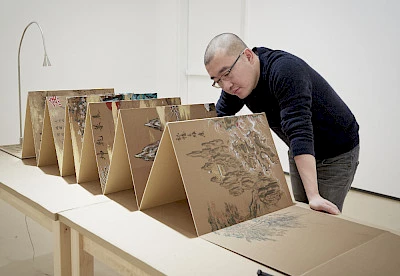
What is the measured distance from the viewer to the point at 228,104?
1.85m

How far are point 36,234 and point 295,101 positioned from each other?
79.9 inches

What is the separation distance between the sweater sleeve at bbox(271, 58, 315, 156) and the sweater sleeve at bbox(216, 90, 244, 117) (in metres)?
0.31

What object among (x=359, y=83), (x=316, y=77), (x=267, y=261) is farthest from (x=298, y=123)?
(x=359, y=83)

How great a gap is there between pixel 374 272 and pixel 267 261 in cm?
22

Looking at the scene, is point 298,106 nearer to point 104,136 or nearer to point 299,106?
point 299,106

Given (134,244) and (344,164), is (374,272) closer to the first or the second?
(134,244)

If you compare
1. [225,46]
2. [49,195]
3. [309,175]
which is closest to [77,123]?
[49,195]

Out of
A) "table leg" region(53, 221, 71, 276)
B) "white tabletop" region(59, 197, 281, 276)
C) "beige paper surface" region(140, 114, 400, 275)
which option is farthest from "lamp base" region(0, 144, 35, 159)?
"beige paper surface" region(140, 114, 400, 275)

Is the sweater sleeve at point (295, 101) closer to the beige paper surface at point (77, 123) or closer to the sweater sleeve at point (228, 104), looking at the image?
the sweater sleeve at point (228, 104)

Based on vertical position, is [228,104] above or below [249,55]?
below

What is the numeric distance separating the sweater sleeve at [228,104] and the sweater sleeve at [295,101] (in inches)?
→ 12.3

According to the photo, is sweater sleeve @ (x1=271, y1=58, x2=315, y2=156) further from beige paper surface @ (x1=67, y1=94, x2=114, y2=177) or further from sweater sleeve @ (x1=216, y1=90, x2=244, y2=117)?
beige paper surface @ (x1=67, y1=94, x2=114, y2=177)

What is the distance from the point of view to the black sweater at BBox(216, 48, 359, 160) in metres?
1.44

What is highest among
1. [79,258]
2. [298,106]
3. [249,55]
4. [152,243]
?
[249,55]
